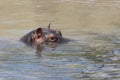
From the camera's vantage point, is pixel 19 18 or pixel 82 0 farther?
pixel 82 0

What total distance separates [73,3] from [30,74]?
10001mm

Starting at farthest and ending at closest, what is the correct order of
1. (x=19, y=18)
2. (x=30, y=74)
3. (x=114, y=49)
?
(x=19, y=18) < (x=114, y=49) < (x=30, y=74)

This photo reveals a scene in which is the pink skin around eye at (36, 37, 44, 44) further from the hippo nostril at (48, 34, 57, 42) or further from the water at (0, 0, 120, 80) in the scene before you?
the water at (0, 0, 120, 80)

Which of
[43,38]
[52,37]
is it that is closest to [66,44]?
[52,37]

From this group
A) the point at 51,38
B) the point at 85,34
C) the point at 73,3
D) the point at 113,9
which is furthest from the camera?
the point at 73,3

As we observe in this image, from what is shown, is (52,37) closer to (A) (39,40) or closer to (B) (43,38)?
(B) (43,38)

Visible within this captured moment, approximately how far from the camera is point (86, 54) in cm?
827

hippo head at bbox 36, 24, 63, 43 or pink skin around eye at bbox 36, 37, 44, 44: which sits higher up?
hippo head at bbox 36, 24, 63, 43

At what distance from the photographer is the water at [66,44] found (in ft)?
22.8

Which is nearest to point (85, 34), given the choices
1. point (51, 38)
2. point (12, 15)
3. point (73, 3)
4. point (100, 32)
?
point (100, 32)

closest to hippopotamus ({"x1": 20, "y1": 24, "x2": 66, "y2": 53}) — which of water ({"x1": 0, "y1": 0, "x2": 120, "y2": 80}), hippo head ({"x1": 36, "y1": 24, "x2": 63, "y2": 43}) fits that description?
hippo head ({"x1": 36, "y1": 24, "x2": 63, "y2": 43})

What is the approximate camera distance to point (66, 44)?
30.6ft

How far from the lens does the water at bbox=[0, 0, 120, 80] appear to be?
6.94 metres

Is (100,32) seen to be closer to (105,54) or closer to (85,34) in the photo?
(85,34)
